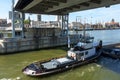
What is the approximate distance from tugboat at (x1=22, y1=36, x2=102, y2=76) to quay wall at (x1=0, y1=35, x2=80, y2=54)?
1377 centimetres

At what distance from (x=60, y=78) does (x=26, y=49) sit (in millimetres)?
18840

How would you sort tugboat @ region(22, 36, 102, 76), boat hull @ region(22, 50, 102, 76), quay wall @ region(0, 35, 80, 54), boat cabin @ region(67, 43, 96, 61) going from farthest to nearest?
quay wall @ region(0, 35, 80, 54), boat cabin @ region(67, 43, 96, 61), tugboat @ region(22, 36, 102, 76), boat hull @ region(22, 50, 102, 76)

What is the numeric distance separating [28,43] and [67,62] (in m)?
16.9

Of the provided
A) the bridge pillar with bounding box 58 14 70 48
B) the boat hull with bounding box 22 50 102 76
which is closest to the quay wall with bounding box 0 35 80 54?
the bridge pillar with bounding box 58 14 70 48

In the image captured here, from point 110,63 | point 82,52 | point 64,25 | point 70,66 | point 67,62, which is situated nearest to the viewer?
point 70,66

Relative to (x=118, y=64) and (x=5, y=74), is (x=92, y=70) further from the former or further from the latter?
(x=5, y=74)

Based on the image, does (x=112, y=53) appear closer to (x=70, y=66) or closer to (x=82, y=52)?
(x=82, y=52)

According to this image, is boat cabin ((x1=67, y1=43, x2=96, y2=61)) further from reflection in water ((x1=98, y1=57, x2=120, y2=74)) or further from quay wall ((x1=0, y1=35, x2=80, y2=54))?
quay wall ((x1=0, y1=35, x2=80, y2=54))

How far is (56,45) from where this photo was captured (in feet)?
137

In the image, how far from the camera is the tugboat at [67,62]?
62.2 ft

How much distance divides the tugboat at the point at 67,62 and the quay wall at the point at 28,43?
1377 centimetres

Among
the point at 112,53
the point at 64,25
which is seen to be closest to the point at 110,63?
the point at 112,53

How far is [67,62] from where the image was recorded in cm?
2162

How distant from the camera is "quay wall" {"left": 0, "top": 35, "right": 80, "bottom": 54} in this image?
105 ft
